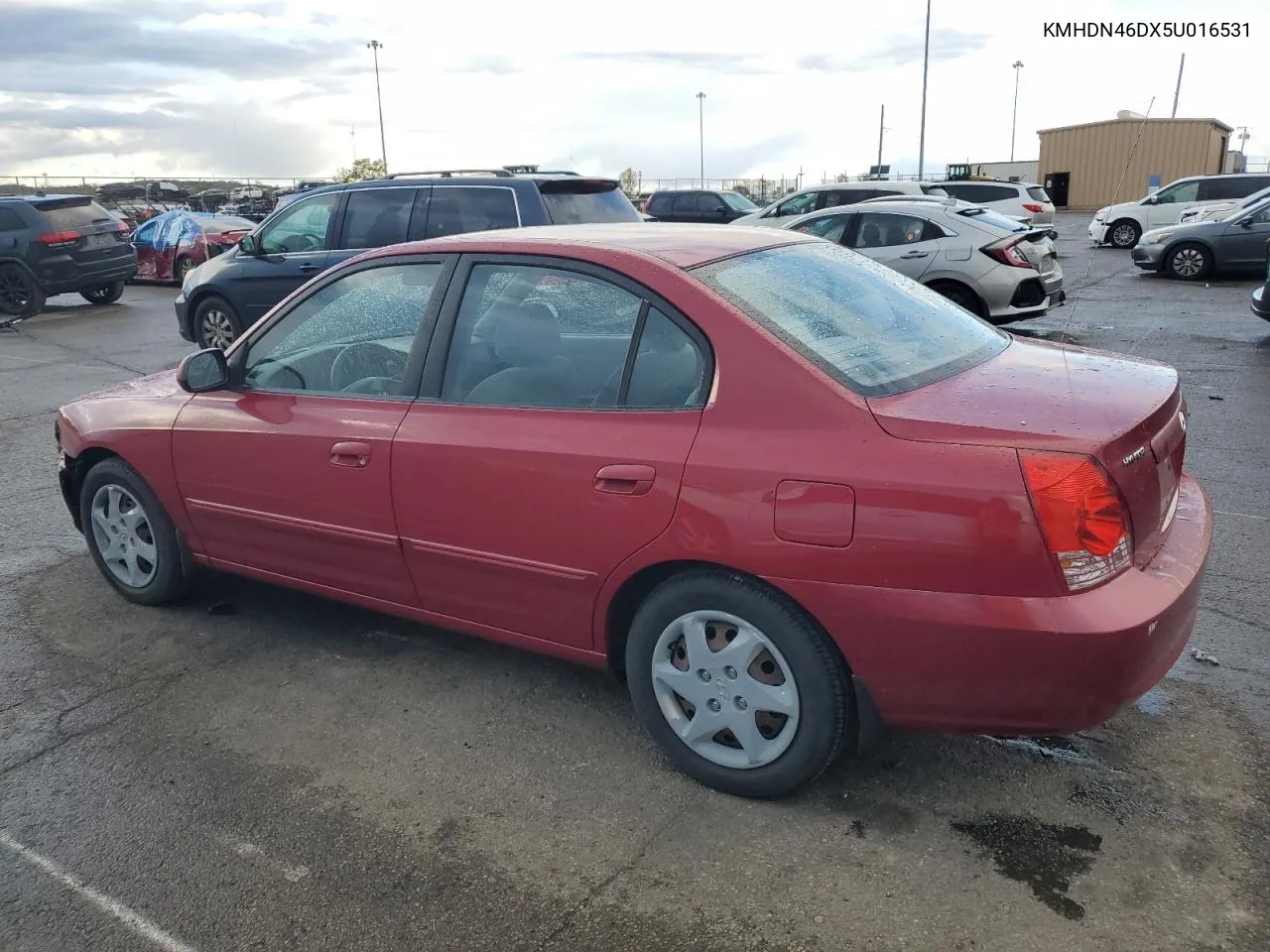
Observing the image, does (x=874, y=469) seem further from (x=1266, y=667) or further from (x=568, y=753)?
(x=1266, y=667)

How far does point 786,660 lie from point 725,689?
0.23 metres

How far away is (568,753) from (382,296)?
177cm

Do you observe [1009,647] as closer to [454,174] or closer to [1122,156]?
[454,174]

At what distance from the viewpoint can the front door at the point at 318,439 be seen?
3.72 meters

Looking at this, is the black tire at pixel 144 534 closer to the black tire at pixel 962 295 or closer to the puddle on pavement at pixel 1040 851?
the puddle on pavement at pixel 1040 851

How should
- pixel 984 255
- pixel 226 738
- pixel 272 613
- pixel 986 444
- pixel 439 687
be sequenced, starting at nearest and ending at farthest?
1. pixel 986 444
2. pixel 226 738
3. pixel 439 687
4. pixel 272 613
5. pixel 984 255

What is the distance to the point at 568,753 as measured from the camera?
343cm

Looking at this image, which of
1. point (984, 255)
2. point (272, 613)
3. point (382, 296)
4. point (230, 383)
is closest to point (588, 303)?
point (382, 296)

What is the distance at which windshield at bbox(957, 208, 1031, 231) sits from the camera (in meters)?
11.1

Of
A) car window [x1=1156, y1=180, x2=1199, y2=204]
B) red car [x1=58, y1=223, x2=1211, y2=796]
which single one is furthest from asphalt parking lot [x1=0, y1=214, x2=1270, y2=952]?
car window [x1=1156, y1=180, x2=1199, y2=204]

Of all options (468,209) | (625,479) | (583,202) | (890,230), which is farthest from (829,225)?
(625,479)

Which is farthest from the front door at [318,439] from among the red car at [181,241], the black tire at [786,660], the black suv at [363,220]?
the red car at [181,241]

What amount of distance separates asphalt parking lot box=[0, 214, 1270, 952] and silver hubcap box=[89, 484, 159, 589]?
215 mm

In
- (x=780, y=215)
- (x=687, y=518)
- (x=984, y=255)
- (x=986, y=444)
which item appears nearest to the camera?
(x=986, y=444)
